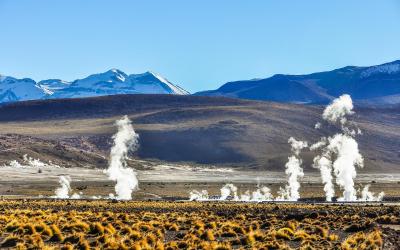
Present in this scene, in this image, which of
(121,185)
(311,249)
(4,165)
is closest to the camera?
(311,249)

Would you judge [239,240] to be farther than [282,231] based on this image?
No

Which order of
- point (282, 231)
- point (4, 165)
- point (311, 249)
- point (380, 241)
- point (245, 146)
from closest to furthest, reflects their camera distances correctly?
1. point (311, 249)
2. point (380, 241)
3. point (282, 231)
4. point (4, 165)
5. point (245, 146)

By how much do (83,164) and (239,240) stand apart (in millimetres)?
150227

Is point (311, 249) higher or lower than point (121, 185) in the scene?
higher

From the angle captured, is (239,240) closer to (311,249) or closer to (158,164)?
(311,249)

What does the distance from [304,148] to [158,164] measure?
5026cm

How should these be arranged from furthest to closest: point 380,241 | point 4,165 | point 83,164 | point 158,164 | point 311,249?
point 158,164, point 83,164, point 4,165, point 380,241, point 311,249

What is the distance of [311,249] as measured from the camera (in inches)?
832

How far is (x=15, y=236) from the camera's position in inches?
922

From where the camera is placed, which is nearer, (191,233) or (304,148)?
(191,233)

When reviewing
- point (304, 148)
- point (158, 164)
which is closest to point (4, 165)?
point (158, 164)

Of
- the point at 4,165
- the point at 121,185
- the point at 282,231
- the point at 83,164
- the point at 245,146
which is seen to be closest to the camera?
the point at 282,231

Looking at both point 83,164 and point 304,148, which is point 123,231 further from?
point 304,148

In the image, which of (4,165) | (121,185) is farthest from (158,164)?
(121,185)
